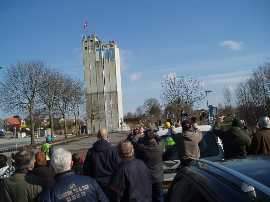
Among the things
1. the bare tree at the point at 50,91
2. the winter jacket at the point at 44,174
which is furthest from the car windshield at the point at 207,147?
the bare tree at the point at 50,91

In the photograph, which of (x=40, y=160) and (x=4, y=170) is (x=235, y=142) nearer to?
(x=40, y=160)

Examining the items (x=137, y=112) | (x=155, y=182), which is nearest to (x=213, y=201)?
(x=155, y=182)

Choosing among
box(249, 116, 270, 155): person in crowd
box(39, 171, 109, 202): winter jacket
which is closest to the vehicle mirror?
box(39, 171, 109, 202): winter jacket

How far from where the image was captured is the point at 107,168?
28.2 feet

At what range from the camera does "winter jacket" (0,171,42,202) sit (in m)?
5.95

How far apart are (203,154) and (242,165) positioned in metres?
7.33

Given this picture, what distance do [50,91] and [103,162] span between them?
5590 centimetres

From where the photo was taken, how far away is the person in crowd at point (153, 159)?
31.4 ft

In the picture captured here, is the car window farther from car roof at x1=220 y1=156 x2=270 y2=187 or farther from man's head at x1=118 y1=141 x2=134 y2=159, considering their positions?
man's head at x1=118 y1=141 x2=134 y2=159

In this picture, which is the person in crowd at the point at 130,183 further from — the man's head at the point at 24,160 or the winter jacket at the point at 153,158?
the winter jacket at the point at 153,158

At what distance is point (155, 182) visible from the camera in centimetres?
959

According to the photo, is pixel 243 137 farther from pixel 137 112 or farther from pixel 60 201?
pixel 137 112

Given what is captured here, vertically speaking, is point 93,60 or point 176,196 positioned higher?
point 93,60

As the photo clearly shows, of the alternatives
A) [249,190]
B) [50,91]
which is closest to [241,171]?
[249,190]
